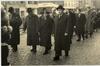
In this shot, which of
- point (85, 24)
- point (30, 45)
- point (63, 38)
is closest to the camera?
point (63, 38)

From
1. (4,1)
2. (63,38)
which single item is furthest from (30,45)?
(4,1)

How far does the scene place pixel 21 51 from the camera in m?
10.7

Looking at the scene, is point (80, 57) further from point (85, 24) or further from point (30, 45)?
point (85, 24)

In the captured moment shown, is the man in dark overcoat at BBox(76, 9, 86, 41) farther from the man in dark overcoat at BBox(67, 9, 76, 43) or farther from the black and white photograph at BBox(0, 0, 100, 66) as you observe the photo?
the man in dark overcoat at BBox(67, 9, 76, 43)

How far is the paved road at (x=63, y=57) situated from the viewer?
32.5 ft

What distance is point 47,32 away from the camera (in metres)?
11.1

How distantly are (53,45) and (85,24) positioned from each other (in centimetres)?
152

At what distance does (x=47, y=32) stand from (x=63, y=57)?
0.89 metres

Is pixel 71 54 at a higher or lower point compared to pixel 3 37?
lower

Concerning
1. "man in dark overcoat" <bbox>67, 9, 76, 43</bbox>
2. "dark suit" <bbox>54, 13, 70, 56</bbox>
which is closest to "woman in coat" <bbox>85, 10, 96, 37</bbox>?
"man in dark overcoat" <bbox>67, 9, 76, 43</bbox>

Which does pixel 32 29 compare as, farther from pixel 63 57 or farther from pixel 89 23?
pixel 89 23

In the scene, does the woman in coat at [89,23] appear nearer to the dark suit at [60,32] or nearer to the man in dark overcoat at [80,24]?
the man in dark overcoat at [80,24]

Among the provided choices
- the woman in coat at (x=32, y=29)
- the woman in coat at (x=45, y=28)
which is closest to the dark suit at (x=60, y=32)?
the woman in coat at (x=45, y=28)

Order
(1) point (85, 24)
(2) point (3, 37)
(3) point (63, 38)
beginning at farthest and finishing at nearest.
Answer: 1. (1) point (85, 24)
2. (3) point (63, 38)
3. (2) point (3, 37)
